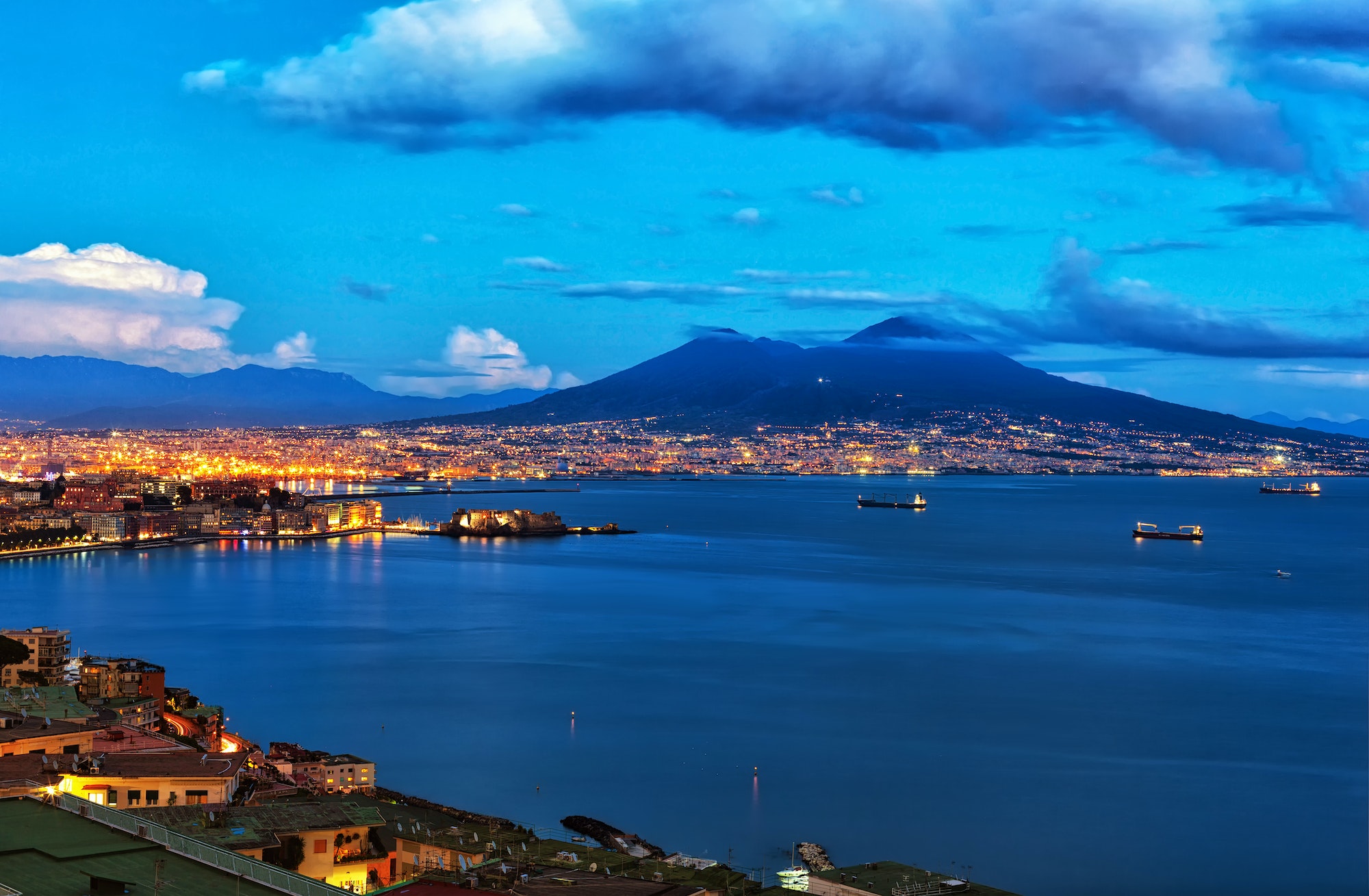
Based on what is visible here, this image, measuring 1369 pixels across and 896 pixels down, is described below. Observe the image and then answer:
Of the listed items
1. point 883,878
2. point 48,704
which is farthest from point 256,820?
point 48,704

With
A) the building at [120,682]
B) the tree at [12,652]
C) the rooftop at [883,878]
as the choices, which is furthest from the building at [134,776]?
the tree at [12,652]

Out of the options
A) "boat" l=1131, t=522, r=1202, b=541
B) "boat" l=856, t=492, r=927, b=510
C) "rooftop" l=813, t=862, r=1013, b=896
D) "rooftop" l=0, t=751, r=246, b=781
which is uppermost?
"boat" l=856, t=492, r=927, b=510

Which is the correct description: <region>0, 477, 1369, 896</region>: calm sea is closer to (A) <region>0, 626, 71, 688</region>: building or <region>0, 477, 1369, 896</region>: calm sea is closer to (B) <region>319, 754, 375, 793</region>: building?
(B) <region>319, 754, 375, 793</region>: building

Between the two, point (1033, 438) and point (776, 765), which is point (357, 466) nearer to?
point (1033, 438)

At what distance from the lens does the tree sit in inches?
643

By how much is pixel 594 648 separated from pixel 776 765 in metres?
9.00

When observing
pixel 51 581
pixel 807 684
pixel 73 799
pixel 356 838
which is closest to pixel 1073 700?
pixel 807 684

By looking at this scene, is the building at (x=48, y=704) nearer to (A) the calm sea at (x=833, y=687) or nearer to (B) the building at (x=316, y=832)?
(B) the building at (x=316, y=832)

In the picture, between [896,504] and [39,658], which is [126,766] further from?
[896,504]

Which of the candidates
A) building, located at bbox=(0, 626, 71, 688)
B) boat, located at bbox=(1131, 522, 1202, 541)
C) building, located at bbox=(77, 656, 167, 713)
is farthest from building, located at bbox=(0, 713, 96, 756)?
boat, located at bbox=(1131, 522, 1202, 541)

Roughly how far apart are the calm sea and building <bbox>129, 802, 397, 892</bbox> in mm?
3656

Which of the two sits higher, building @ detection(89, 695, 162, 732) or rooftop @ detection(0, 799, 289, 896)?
rooftop @ detection(0, 799, 289, 896)

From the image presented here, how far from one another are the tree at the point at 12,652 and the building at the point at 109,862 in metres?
12.5

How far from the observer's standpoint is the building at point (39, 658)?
15.4 m
